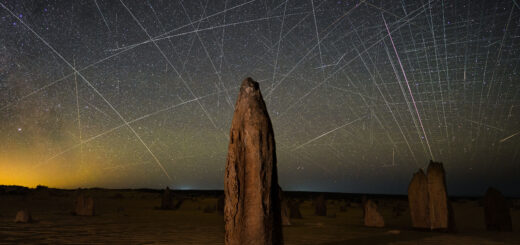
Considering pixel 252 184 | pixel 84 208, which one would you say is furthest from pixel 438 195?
pixel 84 208

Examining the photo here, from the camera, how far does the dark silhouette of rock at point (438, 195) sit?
17.5m

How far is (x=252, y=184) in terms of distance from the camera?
29.0ft

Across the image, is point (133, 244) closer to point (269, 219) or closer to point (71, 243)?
point (71, 243)

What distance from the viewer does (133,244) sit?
41.5 feet

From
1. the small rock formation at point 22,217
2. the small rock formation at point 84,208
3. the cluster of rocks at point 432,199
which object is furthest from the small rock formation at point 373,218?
the small rock formation at point 22,217

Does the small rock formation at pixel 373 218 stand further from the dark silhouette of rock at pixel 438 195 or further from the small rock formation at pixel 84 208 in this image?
the small rock formation at pixel 84 208

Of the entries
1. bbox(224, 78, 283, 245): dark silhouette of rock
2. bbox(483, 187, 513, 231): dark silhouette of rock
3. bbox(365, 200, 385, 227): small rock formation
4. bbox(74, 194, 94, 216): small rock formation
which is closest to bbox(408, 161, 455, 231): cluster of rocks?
bbox(483, 187, 513, 231): dark silhouette of rock

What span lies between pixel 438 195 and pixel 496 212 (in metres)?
3.56

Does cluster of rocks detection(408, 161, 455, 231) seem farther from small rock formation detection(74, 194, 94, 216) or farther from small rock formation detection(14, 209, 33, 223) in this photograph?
small rock formation detection(74, 194, 94, 216)

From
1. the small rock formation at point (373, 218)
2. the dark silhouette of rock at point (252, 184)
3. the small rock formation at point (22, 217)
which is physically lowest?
the small rock formation at point (373, 218)

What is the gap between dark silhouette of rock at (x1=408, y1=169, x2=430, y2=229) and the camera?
18.3 m

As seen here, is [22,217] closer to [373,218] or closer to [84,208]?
[84,208]

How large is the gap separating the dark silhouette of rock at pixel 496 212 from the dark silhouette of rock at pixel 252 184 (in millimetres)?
13469

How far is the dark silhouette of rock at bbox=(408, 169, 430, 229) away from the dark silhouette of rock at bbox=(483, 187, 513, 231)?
2.75 meters
